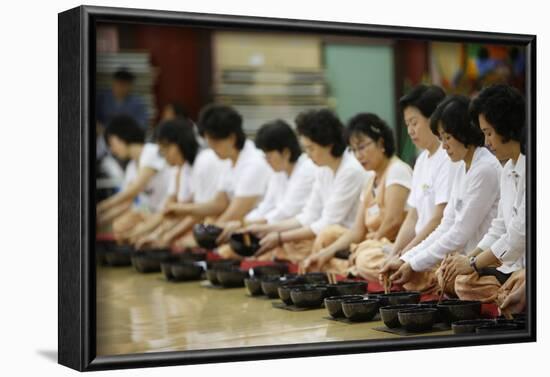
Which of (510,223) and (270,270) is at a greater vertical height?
(510,223)

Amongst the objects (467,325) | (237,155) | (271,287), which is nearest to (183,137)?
(237,155)

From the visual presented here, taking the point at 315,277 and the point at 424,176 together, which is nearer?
the point at 424,176

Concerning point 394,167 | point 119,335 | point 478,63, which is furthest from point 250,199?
point 119,335

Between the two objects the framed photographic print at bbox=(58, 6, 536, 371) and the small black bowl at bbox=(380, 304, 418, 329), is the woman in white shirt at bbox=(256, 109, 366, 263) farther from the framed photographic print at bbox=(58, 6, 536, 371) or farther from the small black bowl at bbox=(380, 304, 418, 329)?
the small black bowl at bbox=(380, 304, 418, 329)

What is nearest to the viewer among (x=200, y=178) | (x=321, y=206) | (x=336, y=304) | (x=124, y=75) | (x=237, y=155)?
(x=336, y=304)

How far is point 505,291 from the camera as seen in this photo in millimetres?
5668

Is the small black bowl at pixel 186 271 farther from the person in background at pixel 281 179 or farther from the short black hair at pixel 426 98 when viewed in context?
the short black hair at pixel 426 98

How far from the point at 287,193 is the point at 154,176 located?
1.67 metres

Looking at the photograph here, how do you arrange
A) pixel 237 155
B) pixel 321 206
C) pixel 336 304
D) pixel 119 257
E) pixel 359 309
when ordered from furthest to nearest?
pixel 119 257 → pixel 237 155 → pixel 321 206 → pixel 336 304 → pixel 359 309

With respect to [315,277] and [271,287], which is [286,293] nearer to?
[271,287]

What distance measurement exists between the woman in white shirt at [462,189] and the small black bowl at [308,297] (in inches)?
18.9

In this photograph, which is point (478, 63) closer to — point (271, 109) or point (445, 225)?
point (445, 225)

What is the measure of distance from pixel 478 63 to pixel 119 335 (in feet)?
7.26

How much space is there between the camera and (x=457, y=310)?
5.57m
